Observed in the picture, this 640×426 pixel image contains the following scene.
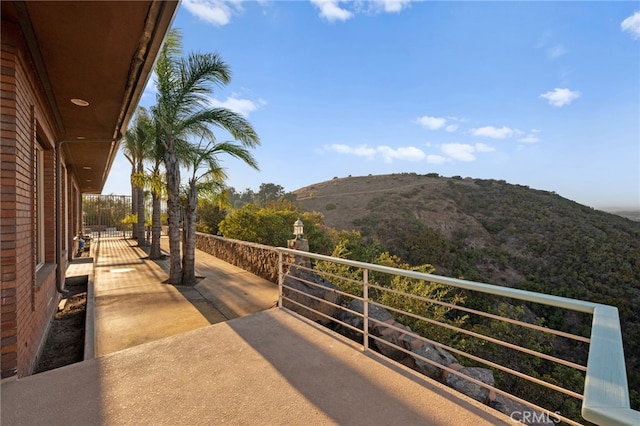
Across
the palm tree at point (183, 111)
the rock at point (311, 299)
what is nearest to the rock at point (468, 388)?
the rock at point (311, 299)

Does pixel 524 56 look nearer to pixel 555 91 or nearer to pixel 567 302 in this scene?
pixel 555 91

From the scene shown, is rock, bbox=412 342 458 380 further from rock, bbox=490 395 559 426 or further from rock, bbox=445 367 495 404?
rock, bbox=490 395 559 426

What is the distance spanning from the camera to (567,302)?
5.65 ft

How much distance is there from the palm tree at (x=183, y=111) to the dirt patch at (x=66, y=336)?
1.87 metres

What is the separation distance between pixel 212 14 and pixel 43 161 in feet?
14.7

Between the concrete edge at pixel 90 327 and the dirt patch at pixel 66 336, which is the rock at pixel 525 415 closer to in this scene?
the concrete edge at pixel 90 327

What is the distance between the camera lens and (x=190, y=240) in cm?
704

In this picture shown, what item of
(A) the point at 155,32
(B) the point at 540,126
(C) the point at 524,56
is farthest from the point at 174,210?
(B) the point at 540,126

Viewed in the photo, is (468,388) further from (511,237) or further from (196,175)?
(511,237)

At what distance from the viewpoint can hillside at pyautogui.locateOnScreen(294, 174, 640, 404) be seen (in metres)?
19.2

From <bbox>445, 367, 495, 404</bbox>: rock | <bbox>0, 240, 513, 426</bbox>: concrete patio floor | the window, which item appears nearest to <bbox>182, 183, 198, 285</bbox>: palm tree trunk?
the window

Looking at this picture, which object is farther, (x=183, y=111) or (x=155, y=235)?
(x=155, y=235)

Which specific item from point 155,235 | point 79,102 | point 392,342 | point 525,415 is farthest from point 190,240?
point 525,415

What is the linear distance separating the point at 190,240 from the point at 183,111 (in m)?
3.00
